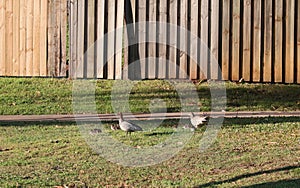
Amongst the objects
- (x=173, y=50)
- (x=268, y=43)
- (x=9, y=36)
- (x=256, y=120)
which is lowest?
(x=256, y=120)

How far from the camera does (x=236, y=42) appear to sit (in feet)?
54.3

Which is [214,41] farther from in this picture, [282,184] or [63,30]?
[282,184]

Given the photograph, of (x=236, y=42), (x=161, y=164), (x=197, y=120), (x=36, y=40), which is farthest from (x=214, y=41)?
(x=161, y=164)

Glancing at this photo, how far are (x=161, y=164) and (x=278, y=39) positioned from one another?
23.1 ft

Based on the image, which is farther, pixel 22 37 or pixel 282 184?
pixel 22 37

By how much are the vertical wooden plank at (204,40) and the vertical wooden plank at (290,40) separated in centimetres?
160

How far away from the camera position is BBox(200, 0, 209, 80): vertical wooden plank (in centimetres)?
1645

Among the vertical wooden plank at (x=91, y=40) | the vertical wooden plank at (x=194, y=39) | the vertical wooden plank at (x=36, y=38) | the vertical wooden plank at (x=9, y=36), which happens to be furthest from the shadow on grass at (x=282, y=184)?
the vertical wooden plank at (x=9, y=36)

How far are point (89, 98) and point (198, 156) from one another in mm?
5232

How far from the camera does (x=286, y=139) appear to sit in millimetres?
11797

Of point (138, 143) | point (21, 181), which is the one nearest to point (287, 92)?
point (138, 143)

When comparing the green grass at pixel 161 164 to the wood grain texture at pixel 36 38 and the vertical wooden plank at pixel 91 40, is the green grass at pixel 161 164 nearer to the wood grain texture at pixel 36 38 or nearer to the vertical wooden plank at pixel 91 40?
the vertical wooden plank at pixel 91 40

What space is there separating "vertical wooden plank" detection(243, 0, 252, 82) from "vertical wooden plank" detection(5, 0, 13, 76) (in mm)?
4745

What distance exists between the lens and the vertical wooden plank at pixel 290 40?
16391mm
